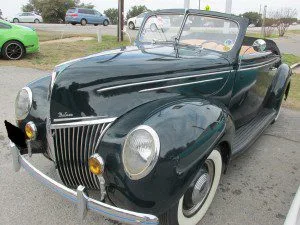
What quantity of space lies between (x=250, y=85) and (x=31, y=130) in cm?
258

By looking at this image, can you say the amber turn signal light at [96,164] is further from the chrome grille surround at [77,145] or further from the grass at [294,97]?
the grass at [294,97]

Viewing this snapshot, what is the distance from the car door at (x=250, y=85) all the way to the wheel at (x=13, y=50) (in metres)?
7.90

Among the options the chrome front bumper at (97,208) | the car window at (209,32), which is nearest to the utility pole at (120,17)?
the car window at (209,32)

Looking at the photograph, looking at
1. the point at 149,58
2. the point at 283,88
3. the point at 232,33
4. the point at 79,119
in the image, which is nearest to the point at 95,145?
the point at 79,119

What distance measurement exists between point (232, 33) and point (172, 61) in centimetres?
106

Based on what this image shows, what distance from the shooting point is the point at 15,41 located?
977cm

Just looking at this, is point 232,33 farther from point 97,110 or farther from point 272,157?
point 97,110

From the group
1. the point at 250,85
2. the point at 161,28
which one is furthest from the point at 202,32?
the point at 250,85

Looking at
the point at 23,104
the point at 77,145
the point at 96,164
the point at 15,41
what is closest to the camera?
the point at 96,164

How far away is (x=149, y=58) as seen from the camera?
2.88m

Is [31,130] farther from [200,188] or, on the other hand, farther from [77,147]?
[200,188]

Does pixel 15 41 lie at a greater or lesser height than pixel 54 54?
greater

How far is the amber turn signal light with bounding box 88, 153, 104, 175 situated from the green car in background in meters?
8.68

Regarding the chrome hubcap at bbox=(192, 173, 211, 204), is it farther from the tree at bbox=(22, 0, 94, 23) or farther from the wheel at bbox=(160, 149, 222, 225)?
the tree at bbox=(22, 0, 94, 23)
